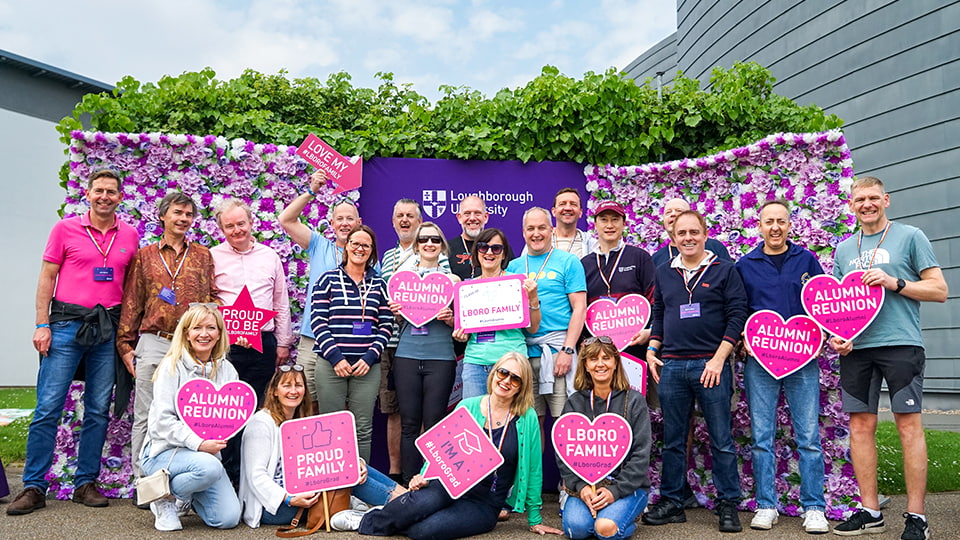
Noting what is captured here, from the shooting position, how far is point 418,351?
4.52 metres

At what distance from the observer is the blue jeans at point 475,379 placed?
14.4 feet

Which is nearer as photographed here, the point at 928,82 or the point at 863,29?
the point at 928,82

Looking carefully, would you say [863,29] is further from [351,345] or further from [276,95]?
[351,345]

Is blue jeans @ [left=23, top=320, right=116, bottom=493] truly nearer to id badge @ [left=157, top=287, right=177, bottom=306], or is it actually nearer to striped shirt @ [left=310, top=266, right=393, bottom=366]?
id badge @ [left=157, top=287, right=177, bottom=306]

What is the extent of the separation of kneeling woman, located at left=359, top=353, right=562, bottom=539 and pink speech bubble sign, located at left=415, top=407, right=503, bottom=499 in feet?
0.31

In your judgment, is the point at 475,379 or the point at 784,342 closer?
the point at 784,342

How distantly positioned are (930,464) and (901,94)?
13.3 metres

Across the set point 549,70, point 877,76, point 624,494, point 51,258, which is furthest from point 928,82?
point 51,258

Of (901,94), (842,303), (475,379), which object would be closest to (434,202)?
(475,379)

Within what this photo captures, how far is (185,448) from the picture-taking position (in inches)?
158

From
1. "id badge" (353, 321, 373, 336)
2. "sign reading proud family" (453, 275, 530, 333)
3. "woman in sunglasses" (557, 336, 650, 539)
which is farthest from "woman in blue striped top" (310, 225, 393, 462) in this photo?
"woman in sunglasses" (557, 336, 650, 539)

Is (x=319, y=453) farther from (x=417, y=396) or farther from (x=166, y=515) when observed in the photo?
(x=166, y=515)

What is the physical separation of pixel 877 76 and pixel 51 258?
19.0 metres

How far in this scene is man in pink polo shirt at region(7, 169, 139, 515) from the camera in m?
4.38
